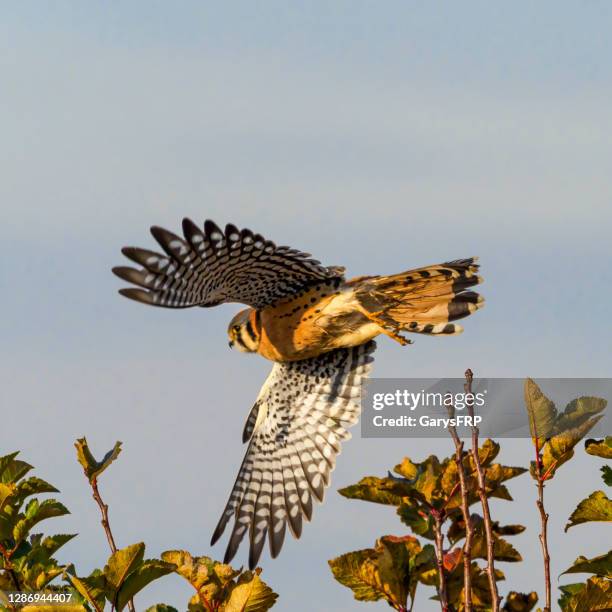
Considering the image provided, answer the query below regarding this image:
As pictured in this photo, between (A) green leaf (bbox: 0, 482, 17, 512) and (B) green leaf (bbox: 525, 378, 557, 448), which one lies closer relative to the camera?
(B) green leaf (bbox: 525, 378, 557, 448)

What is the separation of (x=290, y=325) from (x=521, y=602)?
490cm

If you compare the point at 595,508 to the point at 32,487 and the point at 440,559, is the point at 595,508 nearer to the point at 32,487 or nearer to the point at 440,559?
the point at 440,559

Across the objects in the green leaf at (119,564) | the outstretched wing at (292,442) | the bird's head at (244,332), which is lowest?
the green leaf at (119,564)

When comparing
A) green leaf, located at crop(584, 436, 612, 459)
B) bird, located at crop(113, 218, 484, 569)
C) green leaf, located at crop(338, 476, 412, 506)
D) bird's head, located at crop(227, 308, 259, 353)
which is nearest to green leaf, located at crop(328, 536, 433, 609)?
green leaf, located at crop(338, 476, 412, 506)

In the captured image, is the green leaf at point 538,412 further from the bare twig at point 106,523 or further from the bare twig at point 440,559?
the bare twig at point 106,523

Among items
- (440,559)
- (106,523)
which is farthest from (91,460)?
(440,559)

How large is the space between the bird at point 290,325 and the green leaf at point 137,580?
3288 mm

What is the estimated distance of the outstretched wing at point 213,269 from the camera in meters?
8.25

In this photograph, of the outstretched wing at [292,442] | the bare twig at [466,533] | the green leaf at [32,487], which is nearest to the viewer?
the bare twig at [466,533]

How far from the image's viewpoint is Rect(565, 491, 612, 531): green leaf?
525cm

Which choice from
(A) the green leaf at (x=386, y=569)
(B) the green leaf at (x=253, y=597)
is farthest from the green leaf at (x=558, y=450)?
(B) the green leaf at (x=253, y=597)

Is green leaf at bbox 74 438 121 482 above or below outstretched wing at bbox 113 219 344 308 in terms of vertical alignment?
below

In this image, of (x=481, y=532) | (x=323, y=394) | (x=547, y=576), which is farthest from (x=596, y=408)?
(x=323, y=394)

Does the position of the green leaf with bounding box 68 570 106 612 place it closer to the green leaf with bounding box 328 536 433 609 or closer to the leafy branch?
the green leaf with bounding box 328 536 433 609
